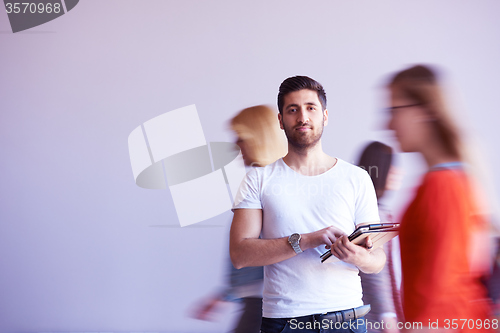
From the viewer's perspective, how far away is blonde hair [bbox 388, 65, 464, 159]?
207cm

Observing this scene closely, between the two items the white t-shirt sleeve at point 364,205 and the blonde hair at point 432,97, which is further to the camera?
the blonde hair at point 432,97

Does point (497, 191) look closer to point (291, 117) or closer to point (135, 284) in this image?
point (291, 117)

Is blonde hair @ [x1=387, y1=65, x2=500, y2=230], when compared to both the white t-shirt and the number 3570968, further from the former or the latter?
the number 3570968

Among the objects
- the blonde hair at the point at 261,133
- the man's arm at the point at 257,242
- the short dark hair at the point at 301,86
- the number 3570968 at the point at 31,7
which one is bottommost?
the man's arm at the point at 257,242

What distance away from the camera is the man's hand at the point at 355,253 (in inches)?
64.6

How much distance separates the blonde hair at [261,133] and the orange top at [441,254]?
0.98 meters

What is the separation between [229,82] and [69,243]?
5.32ft

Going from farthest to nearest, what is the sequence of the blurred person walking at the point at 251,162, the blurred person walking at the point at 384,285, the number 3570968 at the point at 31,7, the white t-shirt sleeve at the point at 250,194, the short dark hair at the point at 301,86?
the number 3570968 at the point at 31,7 < the blurred person walking at the point at 251,162 < the blurred person walking at the point at 384,285 < the short dark hair at the point at 301,86 < the white t-shirt sleeve at the point at 250,194

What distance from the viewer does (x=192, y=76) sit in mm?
2906

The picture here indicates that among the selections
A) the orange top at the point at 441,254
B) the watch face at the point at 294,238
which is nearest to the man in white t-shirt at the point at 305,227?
the watch face at the point at 294,238

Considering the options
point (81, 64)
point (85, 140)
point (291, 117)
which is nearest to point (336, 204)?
point (291, 117)

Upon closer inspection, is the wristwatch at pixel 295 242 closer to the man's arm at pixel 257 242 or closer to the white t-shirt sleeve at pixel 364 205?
the man's arm at pixel 257 242

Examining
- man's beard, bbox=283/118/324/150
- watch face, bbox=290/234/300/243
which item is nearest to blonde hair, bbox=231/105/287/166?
man's beard, bbox=283/118/324/150

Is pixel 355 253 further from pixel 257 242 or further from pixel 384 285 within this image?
pixel 384 285
